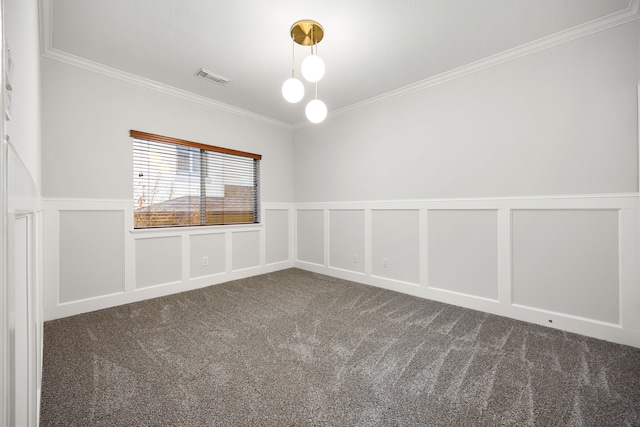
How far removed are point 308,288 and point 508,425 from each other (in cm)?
241

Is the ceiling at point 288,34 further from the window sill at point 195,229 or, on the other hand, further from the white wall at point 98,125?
the window sill at point 195,229

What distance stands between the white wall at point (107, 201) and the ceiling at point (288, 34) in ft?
0.92

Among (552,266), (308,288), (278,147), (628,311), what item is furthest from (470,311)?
(278,147)

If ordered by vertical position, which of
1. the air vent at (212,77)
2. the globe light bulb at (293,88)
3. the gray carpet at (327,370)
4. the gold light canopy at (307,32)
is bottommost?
the gray carpet at (327,370)

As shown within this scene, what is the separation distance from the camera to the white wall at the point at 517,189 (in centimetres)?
213

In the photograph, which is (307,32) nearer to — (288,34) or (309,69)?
(288,34)

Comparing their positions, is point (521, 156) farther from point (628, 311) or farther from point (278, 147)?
point (278, 147)

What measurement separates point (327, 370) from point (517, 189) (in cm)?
229

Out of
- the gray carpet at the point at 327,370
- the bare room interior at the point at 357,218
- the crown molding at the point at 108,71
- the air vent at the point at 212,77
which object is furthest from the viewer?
the air vent at the point at 212,77

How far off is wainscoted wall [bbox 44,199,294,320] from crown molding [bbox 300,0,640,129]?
2.78m

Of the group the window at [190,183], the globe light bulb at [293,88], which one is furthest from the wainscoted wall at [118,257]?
the globe light bulb at [293,88]

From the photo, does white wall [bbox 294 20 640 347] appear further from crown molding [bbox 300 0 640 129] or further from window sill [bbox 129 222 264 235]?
window sill [bbox 129 222 264 235]

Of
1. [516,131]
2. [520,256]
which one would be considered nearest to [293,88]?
[516,131]

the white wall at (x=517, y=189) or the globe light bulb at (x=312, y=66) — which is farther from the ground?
the globe light bulb at (x=312, y=66)
